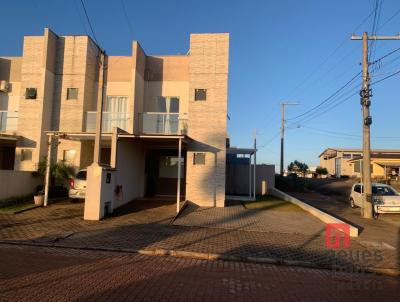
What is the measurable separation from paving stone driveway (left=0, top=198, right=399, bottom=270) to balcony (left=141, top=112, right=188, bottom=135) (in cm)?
549

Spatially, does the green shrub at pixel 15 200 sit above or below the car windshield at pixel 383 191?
below

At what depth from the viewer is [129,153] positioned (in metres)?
17.0

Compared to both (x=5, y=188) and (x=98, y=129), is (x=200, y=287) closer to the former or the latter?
(x=98, y=129)

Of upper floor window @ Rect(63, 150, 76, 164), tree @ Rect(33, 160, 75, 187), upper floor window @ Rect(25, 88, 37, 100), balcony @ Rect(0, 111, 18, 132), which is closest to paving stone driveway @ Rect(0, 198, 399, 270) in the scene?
tree @ Rect(33, 160, 75, 187)

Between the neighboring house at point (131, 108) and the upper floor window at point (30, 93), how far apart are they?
0.18 feet

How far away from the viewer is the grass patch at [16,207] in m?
13.6

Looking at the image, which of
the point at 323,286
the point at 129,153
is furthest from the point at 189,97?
the point at 323,286

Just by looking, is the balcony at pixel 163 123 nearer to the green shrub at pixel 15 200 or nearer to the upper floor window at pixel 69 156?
the upper floor window at pixel 69 156

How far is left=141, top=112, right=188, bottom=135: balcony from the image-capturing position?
1752cm

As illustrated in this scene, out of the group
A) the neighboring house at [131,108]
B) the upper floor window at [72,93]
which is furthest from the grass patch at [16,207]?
the upper floor window at [72,93]

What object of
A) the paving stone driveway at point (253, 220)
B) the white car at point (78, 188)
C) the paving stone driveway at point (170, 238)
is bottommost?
the paving stone driveway at point (170, 238)

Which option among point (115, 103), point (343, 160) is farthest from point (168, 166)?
point (343, 160)

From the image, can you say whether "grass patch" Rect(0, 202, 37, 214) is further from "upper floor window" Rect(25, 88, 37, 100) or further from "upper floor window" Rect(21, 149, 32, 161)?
"upper floor window" Rect(25, 88, 37, 100)

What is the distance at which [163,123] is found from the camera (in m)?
17.5
